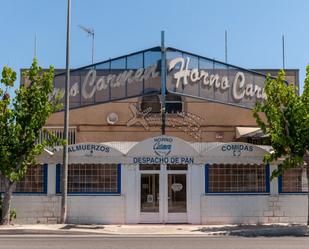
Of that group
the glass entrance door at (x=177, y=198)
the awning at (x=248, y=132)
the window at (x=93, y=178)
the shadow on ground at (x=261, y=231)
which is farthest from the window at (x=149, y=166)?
the awning at (x=248, y=132)

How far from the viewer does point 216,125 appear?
2923 centimetres

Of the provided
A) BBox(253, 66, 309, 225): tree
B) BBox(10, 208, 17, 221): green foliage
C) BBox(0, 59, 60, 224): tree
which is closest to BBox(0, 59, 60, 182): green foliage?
BBox(0, 59, 60, 224): tree

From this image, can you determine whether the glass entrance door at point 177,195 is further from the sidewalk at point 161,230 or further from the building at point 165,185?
the sidewalk at point 161,230

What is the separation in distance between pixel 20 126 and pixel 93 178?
3.72 metres

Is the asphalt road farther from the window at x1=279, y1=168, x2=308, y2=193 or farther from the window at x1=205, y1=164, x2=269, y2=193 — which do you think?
the window at x1=279, y1=168, x2=308, y2=193

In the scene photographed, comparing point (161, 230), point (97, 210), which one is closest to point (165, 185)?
point (161, 230)

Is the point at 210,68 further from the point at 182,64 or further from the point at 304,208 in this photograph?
the point at 304,208

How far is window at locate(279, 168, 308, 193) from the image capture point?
2212 cm

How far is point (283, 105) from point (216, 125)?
27.9ft

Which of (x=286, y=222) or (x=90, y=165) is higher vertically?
(x=90, y=165)

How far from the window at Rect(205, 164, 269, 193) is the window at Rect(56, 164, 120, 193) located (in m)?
3.73

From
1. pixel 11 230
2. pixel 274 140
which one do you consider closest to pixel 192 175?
pixel 274 140

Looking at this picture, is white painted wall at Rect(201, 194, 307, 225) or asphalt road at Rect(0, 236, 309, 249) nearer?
asphalt road at Rect(0, 236, 309, 249)

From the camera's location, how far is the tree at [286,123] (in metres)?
20.3
